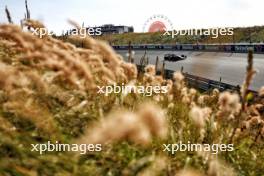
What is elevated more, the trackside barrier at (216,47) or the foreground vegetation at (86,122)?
the foreground vegetation at (86,122)

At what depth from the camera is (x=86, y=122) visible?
4.60m

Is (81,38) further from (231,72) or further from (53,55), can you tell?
(231,72)

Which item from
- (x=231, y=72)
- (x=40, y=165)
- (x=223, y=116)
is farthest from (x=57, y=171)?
(x=231, y=72)

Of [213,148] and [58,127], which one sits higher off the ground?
[58,127]

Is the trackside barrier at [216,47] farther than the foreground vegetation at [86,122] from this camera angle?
Yes

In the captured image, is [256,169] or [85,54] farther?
[256,169]

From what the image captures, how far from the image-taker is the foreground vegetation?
2.61 m

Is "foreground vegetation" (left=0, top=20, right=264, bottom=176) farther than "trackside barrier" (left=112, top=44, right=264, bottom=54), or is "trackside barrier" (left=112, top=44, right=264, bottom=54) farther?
"trackside barrier" (left=112, top=44, right=264, bottom=54)

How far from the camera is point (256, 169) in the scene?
5102 mm

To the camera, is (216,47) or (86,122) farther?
(216,47)

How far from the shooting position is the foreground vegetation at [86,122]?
261 cm

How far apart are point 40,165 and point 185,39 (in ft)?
297

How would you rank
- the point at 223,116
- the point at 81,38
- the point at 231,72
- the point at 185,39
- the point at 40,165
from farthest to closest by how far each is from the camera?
the point at 185,39 < the point at 231,72 < the point at 223,116 < the point at 40,165 < the point at 81,38

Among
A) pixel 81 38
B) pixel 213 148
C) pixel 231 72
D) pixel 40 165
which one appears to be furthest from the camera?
pixel 231 72
